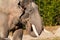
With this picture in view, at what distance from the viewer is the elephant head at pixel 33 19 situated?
558 centimetres

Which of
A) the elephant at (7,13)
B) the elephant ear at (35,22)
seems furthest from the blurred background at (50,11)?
the elephant at (7,13)

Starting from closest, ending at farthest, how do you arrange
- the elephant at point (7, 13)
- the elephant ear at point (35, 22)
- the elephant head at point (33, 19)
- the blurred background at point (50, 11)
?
the elephant at point (7, 13), the elephant head at point (33, 19), the elephant ear at point (35, 22), the blurred background at point (50, 11)

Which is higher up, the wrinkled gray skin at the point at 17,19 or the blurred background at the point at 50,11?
the wrinkled gray skin at the point at 17,19

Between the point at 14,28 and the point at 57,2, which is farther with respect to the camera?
the point at 57,2

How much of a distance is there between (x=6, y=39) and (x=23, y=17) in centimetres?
51

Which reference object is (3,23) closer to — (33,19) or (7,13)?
(7,13)

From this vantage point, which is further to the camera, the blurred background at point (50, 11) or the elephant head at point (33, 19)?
the blurred background at point (50, 11)

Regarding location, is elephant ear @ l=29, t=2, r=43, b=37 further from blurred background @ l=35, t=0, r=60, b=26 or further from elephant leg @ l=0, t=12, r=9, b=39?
blurred background @ l=35, t=0, r=60, b=26

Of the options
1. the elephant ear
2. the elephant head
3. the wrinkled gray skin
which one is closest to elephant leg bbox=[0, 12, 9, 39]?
the wrinkled gray skin

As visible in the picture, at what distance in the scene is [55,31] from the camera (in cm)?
1245

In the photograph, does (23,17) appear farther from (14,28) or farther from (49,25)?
(49,25)

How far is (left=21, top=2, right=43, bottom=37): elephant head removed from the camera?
18.3 feet

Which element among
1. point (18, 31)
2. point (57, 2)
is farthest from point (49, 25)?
point (18, 31)

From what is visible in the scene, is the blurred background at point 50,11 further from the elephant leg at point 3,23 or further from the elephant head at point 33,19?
the elephant leg at point 3,23
